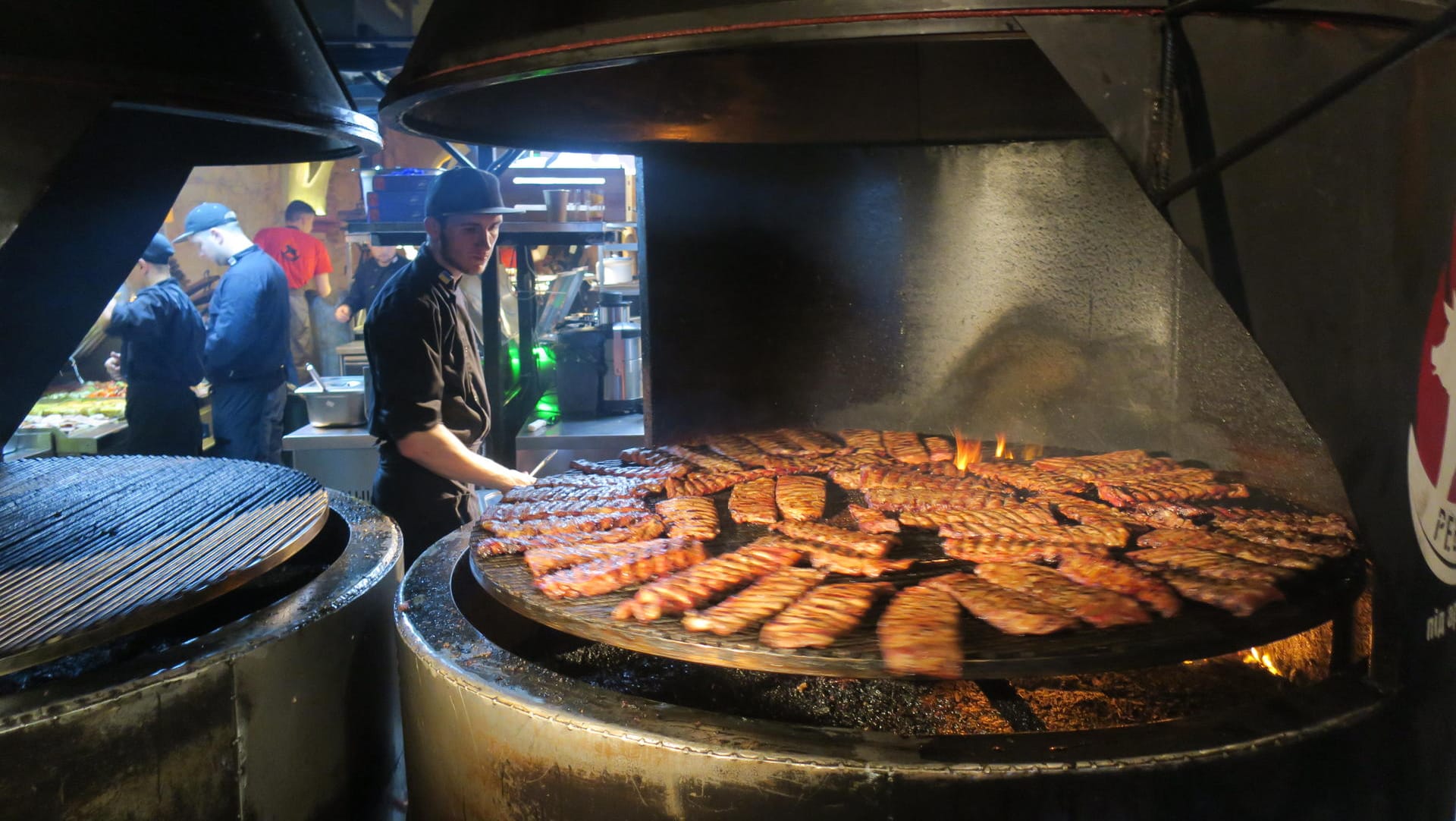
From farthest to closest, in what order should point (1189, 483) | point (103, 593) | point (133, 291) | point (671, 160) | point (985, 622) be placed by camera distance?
1. point (133, 291)
2. point (671, 160)
3. point (1189, 483)
4. point (103, 593)
5. point (985, 622)

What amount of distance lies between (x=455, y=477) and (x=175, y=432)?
228 inches

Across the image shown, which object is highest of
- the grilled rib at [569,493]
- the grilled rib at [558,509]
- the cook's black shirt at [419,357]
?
the cook's black shirt at [419,357]

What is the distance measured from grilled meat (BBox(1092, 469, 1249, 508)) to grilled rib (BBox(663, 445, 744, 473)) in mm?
1503

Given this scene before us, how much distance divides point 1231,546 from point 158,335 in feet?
31.1

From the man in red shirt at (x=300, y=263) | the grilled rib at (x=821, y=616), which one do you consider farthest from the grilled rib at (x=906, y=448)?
the man in red shirt at (x=300, y=263)

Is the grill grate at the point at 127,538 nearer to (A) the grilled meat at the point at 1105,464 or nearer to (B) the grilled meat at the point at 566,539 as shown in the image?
(B) the grilled meat at the point at 566,539

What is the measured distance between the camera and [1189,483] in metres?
3.59

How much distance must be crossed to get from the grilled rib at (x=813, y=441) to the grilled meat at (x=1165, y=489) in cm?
116

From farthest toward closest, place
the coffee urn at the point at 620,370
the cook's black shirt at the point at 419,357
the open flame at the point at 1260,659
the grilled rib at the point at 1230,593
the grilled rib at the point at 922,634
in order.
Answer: the coffee urn at the point at 620,370
the cook's black shirt at the point at 419,357
the open flame at the point at 1260,659
the grilled rib at the point at 1230,593
the grilled rib at the point at 922,634

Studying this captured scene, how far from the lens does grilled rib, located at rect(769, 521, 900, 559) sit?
9.64 feet

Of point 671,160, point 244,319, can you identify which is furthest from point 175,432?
point 671,160

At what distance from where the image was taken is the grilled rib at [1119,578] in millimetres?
2445

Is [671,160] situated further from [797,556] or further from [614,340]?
[614,340]

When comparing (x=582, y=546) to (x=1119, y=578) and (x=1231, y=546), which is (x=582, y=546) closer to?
(x=1119, y=578)
